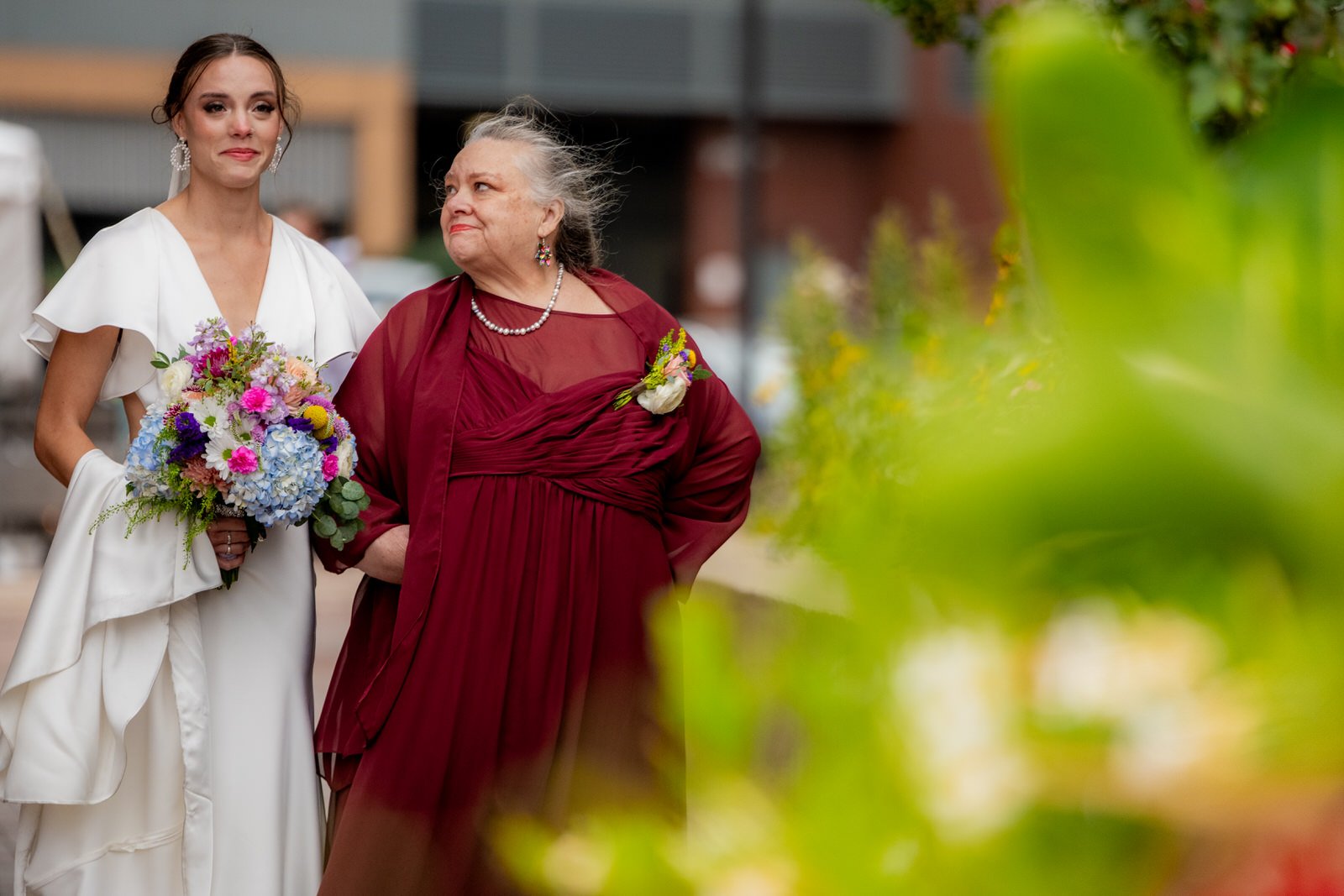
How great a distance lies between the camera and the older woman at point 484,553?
9.57ft

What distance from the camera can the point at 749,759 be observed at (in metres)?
0.45

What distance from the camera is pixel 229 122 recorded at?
2.95m

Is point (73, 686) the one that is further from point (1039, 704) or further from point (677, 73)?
point (677, 73)

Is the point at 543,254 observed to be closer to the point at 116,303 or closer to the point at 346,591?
the point at 116,303

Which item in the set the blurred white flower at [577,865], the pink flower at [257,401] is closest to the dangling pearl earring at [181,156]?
the pink flower at [257,401]

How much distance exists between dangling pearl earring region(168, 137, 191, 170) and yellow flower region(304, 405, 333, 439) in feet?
2.01

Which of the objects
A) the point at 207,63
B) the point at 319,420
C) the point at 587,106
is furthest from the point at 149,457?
the point at 587,106

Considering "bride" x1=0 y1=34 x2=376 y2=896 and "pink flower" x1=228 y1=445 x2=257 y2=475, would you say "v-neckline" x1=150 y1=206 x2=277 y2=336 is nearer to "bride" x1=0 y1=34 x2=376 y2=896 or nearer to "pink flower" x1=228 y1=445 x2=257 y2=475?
"bride" x1=0 y1=34 x2=376 y2=896

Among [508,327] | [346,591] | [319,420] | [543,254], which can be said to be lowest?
[346,591]

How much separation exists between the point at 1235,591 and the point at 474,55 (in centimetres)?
2269

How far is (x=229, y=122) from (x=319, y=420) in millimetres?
616

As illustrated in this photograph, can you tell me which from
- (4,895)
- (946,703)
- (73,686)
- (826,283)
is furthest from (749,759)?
(826,283)

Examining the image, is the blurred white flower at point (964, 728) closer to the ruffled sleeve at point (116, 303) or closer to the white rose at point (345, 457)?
the white rose at point (345, 457)

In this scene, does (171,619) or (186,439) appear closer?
(186,439)
